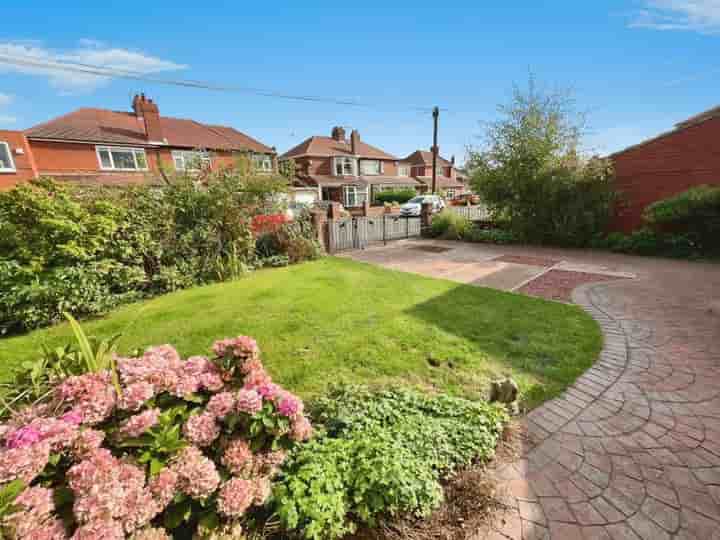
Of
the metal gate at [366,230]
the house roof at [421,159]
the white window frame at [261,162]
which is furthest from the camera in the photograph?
the house roof at [421,159]

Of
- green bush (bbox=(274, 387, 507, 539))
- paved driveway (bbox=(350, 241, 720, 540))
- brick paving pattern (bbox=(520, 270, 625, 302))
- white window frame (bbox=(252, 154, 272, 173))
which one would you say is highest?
white window frame (bbox=(252, 154, 272, 173))

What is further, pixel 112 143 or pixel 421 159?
pixel 421 159

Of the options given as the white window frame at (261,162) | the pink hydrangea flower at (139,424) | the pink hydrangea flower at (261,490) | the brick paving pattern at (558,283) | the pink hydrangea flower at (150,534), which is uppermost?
the white window frame at (261,162)

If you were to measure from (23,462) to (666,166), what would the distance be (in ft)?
44.1

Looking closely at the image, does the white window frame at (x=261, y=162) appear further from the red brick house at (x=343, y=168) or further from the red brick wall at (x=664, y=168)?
the red brick wall at (x=664, y=168)

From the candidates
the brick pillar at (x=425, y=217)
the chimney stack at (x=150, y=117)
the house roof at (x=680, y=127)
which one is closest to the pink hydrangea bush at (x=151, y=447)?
the brick pillar at (x=425, y=217)

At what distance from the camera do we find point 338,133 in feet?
103

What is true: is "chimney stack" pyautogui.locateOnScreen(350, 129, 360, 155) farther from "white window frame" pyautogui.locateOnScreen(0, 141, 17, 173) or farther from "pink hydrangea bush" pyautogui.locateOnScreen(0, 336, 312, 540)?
"pink hydrangea bush" pyautogui.locateOnScreen(0, 336, 312, 540)

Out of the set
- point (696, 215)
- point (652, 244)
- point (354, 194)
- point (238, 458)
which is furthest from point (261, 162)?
point (354, 194)

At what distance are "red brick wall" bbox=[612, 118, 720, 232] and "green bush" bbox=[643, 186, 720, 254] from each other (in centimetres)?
68

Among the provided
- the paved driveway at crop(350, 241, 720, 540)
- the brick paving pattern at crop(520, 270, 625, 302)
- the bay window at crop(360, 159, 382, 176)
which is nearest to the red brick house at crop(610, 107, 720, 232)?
the brick paving pattern at crop(520, 270, 625, 302)

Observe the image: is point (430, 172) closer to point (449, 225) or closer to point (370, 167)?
point (370, 167)

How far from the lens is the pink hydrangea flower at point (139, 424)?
1311 mm

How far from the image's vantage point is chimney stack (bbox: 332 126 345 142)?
1240 inches
